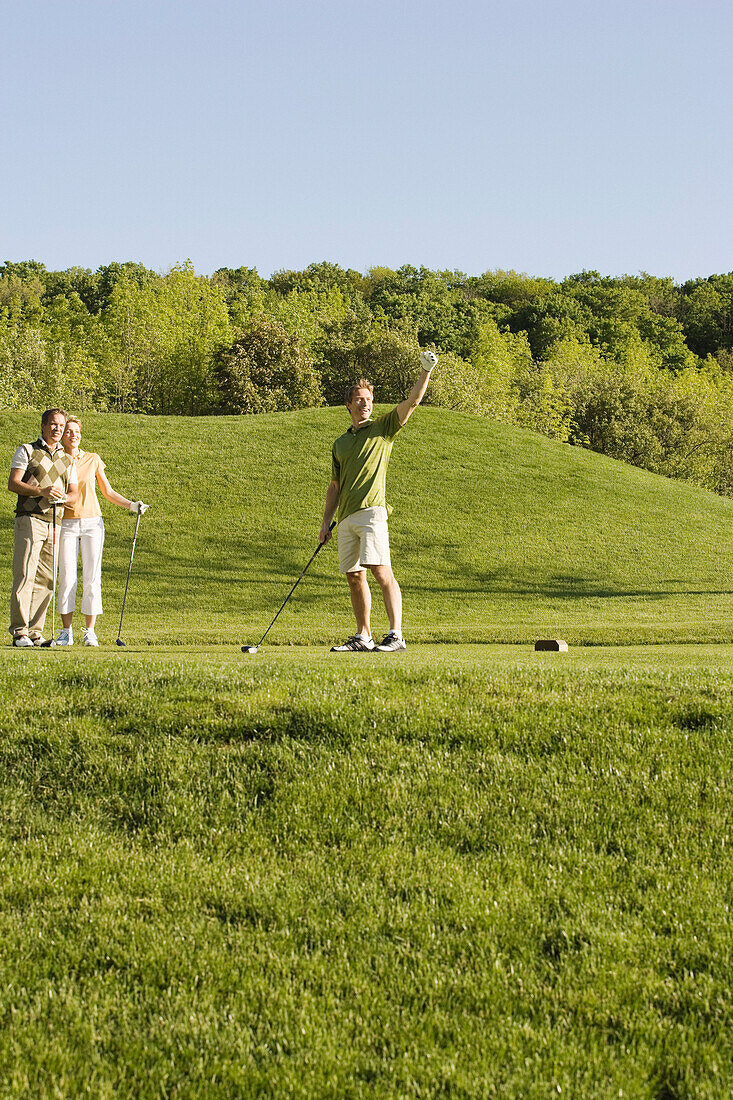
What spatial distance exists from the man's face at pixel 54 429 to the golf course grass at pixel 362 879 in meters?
3.08

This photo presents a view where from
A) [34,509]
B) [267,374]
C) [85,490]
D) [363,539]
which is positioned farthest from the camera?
[267,374]

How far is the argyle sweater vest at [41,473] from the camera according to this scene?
404 inches

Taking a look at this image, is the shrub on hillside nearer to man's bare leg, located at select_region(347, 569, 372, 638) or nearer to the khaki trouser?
the khaki trouser

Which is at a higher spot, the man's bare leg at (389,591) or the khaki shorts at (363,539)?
the khaki shorts at (363,539)

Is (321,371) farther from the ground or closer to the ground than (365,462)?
farther from the ground

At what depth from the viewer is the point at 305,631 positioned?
622 inches

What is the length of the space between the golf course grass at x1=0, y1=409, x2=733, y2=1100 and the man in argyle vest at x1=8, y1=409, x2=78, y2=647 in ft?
7.49

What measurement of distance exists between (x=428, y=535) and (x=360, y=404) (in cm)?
1553

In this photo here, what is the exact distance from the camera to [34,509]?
10367 millimetres

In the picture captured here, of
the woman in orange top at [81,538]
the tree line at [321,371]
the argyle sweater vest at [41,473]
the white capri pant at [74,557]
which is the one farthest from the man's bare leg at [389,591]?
the tree line at [321,371]

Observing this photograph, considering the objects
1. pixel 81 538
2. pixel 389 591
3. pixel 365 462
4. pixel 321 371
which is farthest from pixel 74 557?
pixel 321 371

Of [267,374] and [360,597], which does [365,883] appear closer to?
[360,597]

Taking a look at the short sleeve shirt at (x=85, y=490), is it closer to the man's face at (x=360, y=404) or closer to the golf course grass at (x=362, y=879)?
the golf course grass at (x=362, y=879)

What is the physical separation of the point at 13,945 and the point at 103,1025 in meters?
0.70
